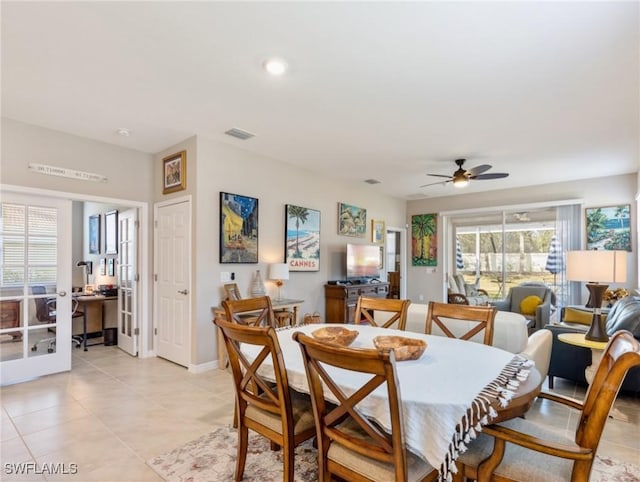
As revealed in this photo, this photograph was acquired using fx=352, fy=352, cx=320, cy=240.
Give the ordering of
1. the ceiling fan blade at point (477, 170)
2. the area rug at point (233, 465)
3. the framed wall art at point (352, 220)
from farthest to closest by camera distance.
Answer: the framed wall art at point (352, 220), the ceiling fan blade at point (477, 170), the area rug at point (233, 465)

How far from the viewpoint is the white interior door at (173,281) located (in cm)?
407

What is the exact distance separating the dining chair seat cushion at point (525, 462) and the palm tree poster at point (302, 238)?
3769 millimetres

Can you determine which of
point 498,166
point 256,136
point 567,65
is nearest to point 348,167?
point 256,136

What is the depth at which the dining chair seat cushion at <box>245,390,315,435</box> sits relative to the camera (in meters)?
1.76

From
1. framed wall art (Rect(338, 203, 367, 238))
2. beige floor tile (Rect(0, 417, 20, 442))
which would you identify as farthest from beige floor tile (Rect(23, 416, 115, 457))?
framed wall art (Rect(338, 203, 367, 238))

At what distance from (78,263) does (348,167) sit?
497 cm

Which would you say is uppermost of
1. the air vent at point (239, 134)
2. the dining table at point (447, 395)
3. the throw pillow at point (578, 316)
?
the air vent at point (239, 134)

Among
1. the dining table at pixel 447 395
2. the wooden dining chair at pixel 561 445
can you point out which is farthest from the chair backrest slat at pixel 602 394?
the dining table at pixel 447 395

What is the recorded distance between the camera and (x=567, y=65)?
247 cm

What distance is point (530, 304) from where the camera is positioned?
5648 mm

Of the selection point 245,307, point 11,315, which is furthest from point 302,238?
point 11,315

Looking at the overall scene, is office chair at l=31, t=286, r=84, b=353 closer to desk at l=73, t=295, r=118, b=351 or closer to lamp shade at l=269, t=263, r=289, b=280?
desk at l=73, t=295, r=118, b=351

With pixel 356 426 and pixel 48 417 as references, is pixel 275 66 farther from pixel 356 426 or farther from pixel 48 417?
pixel 48 417

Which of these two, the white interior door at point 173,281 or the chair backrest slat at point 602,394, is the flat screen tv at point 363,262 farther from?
the chair backrest slat at point 602,394
